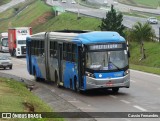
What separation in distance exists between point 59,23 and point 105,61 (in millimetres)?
74496

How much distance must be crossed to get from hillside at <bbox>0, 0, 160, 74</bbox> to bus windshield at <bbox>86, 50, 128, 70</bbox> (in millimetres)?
28064

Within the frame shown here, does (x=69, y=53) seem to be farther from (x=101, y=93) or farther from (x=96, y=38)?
(x=101, y=93)

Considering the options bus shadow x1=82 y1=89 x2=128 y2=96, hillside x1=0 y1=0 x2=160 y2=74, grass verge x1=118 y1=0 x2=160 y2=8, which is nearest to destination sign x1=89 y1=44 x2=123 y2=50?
bus shadow x1=82 y1=89 x2=128 y2=96

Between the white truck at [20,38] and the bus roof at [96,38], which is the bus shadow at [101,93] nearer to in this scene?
the bus roof at [96,38]

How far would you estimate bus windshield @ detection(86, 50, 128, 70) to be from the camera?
987 inches

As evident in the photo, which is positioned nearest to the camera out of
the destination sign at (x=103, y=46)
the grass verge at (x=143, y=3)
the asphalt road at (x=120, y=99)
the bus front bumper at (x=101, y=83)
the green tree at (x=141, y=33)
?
the asphalt road at (x=120, y=99)

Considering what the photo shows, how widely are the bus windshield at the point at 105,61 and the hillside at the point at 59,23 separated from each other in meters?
28.1

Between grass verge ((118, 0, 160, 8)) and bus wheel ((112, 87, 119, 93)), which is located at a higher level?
grass verge ((118, 0, 160, 8))

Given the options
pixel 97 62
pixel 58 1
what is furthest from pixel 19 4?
pixel 97 62

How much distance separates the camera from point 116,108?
20.6m

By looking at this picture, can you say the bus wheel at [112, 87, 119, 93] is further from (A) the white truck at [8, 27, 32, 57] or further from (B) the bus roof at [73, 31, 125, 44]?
(A) the white truck at [8, 27, 32, 57]

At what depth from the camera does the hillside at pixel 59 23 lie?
190 feet

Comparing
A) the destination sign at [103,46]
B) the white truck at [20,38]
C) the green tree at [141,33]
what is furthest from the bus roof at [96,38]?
the white truck at [20,38]

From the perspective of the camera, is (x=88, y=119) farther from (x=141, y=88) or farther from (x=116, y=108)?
(x=141, y=88)
